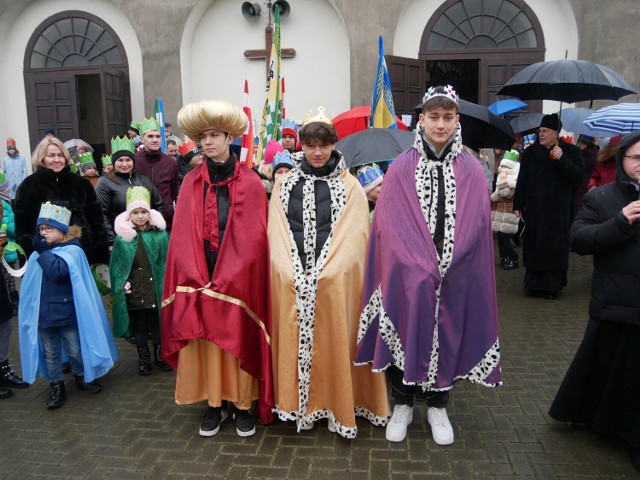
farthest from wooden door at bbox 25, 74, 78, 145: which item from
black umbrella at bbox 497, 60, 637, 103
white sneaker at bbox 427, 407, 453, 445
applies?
white sneaker at bbox 427, 407, 453, 445

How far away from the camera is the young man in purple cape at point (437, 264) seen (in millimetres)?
3068

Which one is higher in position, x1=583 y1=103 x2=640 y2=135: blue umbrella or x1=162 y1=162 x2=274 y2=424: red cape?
x1=583 y1=103 x2=640 y2=135: blue umbrella

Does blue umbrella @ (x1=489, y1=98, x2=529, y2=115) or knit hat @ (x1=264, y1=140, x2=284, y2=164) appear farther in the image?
blue umbrella @ (x1=489, y1=98, x2=529, y2=115)

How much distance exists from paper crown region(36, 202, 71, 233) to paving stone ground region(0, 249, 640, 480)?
1317mm

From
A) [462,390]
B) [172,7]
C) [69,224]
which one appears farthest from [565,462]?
[172,7]

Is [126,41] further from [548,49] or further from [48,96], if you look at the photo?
[548,49]

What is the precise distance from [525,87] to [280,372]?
4.66 metres

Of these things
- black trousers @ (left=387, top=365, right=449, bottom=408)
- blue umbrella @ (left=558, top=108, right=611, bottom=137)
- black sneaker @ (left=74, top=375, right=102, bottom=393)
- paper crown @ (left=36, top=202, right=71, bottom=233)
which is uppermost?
blue umbrella @ (left=558, top=108, right=611, bottom=137)

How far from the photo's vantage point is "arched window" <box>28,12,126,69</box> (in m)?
12.2

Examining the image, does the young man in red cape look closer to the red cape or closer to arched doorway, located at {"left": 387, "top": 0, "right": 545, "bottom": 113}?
the red cape

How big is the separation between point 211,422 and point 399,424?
1201 millimetres

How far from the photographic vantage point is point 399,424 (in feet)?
11.0

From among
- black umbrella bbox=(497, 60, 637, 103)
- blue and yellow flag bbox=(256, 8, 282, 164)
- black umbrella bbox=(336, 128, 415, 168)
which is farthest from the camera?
blue and yellow flag bbox=(256, 8, 282, 164)

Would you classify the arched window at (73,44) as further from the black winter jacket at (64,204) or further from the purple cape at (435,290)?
the purple cape at (435,290)
